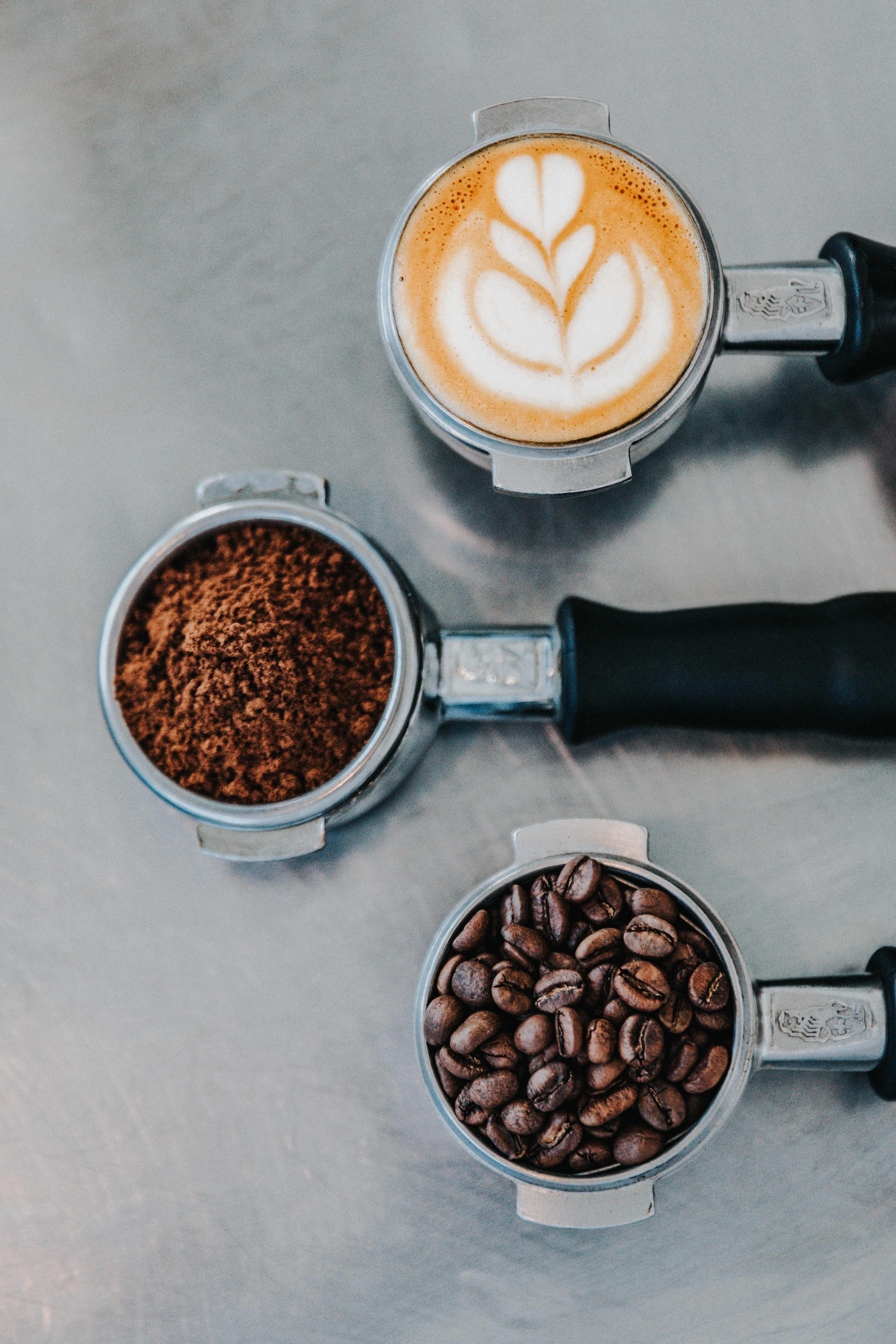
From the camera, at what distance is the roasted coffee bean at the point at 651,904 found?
662 millimetres

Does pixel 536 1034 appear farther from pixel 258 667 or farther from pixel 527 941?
pixel 258 667

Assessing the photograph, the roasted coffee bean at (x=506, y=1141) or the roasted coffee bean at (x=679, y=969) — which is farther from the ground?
the roasted coffee bean at (x=679, y=969)

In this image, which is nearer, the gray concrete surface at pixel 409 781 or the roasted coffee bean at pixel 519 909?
the roasted coffee bean at pixel 519 909

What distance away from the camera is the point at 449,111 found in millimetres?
861

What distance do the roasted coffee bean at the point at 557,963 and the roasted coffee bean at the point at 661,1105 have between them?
8 cm

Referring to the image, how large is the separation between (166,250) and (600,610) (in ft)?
1.56

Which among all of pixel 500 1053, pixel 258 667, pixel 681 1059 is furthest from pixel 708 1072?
pixel 258 667

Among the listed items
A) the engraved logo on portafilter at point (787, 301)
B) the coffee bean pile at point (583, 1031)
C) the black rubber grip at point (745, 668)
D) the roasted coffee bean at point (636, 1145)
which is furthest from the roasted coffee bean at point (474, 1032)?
the engraved logo on portafilter at point (787, 301)

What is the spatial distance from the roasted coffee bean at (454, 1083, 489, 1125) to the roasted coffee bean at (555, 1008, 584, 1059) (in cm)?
6

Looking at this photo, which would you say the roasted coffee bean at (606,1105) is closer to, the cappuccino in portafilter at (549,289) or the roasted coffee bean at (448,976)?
the roasted coffee bean at (448,976)

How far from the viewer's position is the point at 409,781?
79 centimetres

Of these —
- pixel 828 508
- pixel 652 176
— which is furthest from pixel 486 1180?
pixel 652 176

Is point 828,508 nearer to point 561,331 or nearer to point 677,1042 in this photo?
point 561,331

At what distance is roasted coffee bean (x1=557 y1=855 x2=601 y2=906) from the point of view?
660 mm
